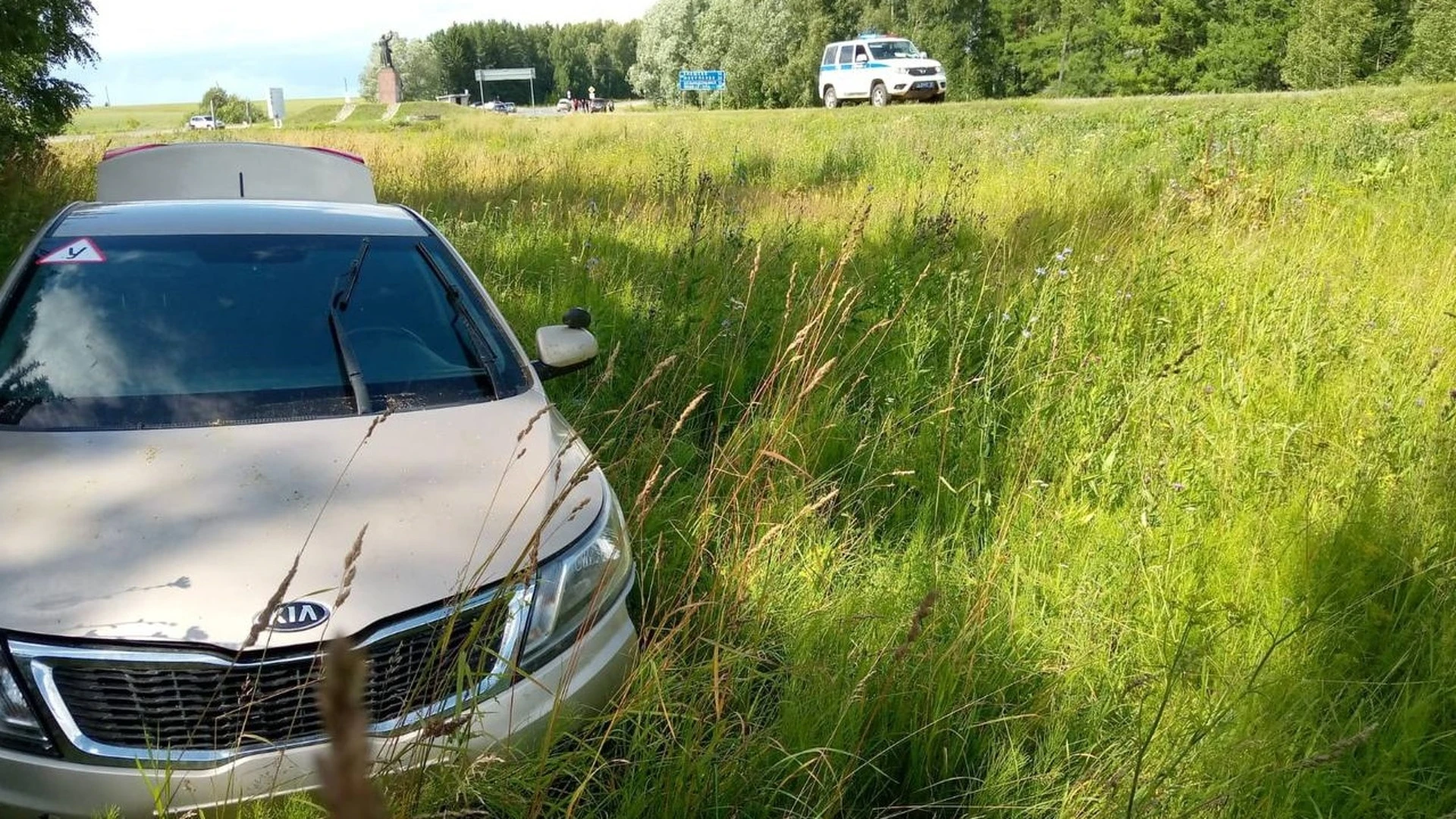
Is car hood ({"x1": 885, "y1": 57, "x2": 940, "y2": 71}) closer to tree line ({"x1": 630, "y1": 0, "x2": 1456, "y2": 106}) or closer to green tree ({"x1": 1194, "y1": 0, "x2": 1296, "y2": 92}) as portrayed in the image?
tree line ({"x1": 630, "y1": 0, "x2": 1456, "y2": 106})

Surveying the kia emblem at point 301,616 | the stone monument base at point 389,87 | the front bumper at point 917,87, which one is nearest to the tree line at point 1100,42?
the front bumper at point 917,87

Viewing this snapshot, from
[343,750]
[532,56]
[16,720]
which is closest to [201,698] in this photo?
[16,720]

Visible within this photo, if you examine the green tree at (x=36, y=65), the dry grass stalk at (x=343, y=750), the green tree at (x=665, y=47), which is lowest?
the dry grass stalk at (x=343, y=750)

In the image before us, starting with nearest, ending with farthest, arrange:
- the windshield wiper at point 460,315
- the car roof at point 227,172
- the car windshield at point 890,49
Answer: the windshield wiper at point 460,315, the car roof at point 227,172, the car windshield at point 890,49

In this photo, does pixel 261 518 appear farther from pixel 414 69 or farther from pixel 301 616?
pixel 414 69

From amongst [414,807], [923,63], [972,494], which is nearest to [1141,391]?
[972,494]

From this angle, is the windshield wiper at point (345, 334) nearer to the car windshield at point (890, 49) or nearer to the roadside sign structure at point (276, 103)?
the car windshield at point (890, 49)

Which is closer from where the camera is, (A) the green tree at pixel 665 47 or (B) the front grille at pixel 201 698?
(B) the front grille at pixel 201 698

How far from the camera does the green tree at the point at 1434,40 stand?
27.2 m

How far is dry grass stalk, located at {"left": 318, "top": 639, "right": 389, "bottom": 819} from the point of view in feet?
1.17

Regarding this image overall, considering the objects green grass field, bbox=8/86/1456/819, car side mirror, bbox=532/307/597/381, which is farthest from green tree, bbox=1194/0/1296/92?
car side mirror, bbox=532/307/597/381

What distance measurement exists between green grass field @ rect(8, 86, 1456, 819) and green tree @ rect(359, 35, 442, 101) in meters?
113

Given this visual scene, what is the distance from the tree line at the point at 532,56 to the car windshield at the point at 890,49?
98983 mm

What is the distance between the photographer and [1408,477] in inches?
124
